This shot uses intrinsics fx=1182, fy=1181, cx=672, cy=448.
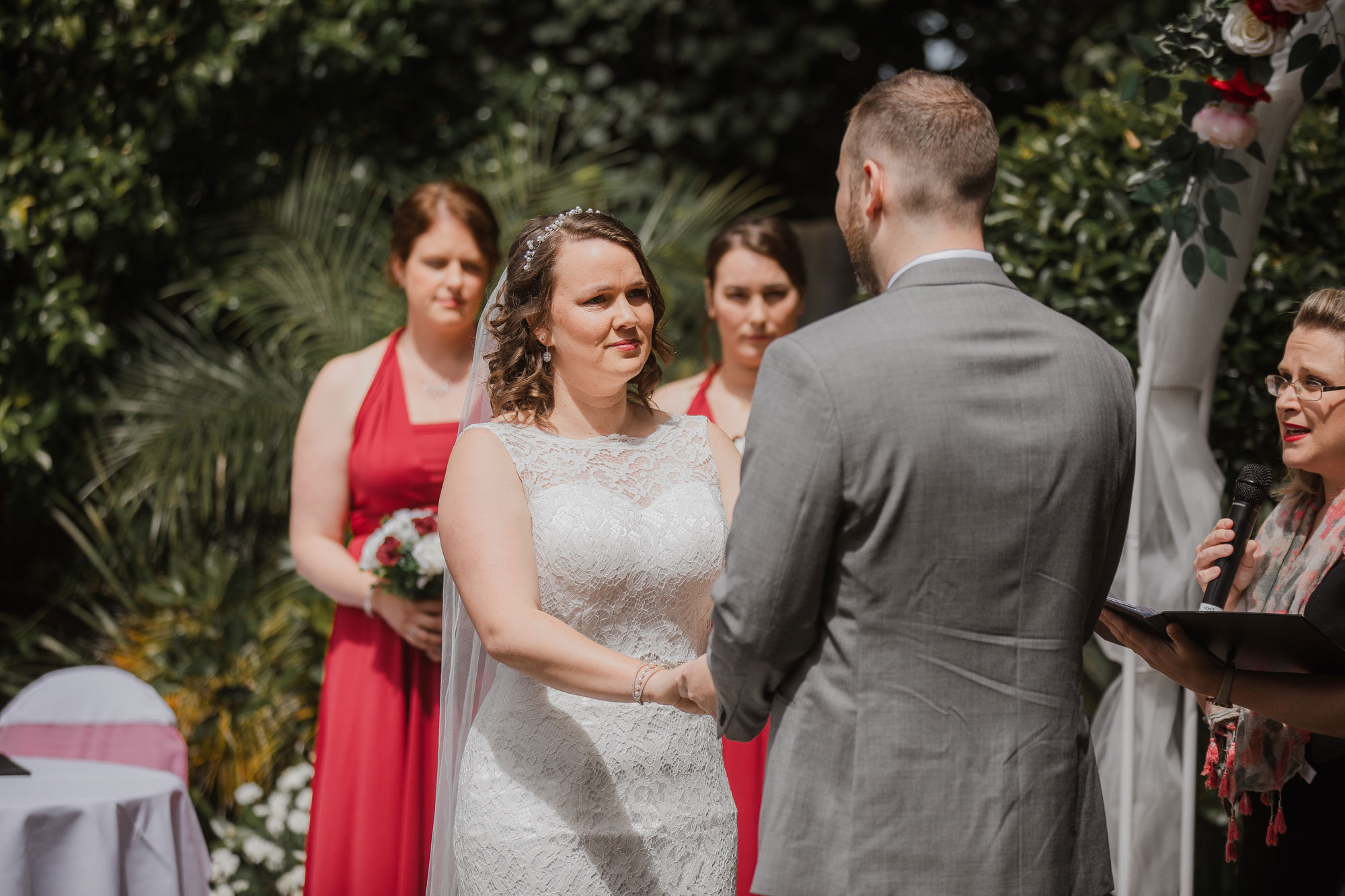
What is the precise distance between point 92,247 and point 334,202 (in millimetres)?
1111

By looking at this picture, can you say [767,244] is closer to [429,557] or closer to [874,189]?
[429,557]

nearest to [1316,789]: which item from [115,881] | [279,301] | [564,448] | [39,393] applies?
[564,448]

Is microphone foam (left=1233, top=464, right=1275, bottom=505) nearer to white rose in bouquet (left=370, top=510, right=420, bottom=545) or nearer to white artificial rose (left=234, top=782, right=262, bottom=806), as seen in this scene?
white rose in bouquet (left=370, top=510, right=420, bottom=545)

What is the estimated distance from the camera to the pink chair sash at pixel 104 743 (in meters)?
3.59

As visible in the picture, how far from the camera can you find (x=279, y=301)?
5.55 meters

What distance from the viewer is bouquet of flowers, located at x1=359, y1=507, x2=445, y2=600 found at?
3.13m

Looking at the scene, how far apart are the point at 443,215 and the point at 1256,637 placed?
2.56m

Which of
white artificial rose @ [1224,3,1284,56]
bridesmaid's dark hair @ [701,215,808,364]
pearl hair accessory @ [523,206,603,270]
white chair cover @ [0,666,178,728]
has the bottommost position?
white chair cover @ [0,666,178,728]

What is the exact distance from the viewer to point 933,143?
179cm

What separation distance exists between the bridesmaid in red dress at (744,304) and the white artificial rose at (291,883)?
2.26 m

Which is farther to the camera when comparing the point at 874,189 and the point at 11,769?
the point at 11,769

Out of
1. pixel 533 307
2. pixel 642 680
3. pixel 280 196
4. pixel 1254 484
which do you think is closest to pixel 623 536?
pixel 642 680

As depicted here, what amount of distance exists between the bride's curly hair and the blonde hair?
1.38 metres

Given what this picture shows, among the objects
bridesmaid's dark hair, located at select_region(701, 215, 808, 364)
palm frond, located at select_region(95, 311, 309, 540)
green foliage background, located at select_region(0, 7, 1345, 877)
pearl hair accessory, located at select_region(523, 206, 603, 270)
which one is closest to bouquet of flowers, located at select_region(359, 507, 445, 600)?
pearl hair accessory, located at select_region(523, 206, 603, 270)
